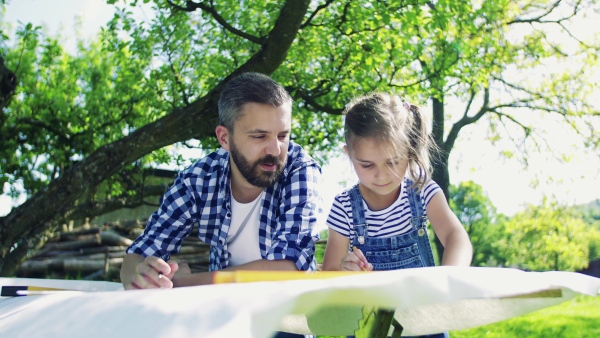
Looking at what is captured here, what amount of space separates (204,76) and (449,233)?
7.14 metres

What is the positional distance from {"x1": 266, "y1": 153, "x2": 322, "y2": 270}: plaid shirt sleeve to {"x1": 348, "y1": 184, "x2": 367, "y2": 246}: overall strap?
147 millimetres

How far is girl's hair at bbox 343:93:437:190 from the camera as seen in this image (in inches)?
91.7

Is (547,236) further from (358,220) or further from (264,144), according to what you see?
(264,144)

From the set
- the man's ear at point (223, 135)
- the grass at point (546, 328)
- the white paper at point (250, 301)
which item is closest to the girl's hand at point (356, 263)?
the white paper at point (250, 301)

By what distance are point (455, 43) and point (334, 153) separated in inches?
96.1

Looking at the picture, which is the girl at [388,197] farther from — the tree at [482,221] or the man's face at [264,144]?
the tree at [482,221]

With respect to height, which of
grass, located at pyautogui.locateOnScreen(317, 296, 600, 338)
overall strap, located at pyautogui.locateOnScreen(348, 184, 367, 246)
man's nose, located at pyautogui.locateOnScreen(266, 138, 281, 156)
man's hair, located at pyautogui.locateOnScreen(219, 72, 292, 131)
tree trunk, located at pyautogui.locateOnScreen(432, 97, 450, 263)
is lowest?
grass, located at pyautogui.locateOnScreen(317, 296, 600, 338)

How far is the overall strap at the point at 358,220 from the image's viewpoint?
97.9 inches

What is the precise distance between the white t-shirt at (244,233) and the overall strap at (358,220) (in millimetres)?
414

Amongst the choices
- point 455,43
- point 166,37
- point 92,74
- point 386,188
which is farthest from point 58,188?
point 92,74

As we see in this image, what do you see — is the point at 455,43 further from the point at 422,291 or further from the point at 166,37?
the point at 422,291

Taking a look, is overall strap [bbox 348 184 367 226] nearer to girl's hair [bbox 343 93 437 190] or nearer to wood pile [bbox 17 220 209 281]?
girl's hair [bbox 343 93 437 190]

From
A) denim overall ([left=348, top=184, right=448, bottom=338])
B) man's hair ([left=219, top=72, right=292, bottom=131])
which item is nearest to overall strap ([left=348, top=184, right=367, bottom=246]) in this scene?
denim overall ([left=348, top=184, right=448, bottom=338])

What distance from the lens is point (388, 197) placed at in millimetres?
2518
